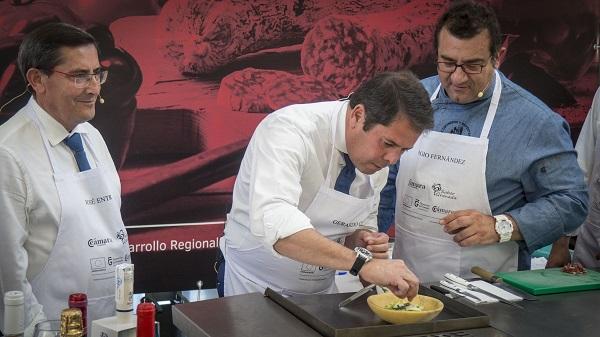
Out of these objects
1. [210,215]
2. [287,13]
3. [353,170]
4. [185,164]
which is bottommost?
[210,215]

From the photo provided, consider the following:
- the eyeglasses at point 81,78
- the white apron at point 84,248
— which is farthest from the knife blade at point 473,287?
the eyeglasses at point 81,78

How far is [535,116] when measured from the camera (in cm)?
262

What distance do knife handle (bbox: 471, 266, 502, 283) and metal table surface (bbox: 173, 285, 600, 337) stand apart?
0.20 m

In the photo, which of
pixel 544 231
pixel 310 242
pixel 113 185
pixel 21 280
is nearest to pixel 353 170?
pixel 310 242

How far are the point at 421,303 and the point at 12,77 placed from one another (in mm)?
2078

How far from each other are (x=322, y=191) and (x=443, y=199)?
0.51m

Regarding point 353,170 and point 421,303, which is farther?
point 353,170

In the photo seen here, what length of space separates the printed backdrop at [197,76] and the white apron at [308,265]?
2.91ft

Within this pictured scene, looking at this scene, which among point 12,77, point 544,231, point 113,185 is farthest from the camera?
point 12,77

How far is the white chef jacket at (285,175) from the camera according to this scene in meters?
2.10

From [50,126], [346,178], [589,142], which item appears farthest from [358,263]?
[589,142]

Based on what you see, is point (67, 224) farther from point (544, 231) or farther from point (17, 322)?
point (544, 231)

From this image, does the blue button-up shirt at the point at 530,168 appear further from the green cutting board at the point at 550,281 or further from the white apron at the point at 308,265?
the white apron at the point at 308,265

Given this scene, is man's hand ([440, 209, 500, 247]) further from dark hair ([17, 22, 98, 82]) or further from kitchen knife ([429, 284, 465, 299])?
dark hair ([17, 22, 98, 82])
